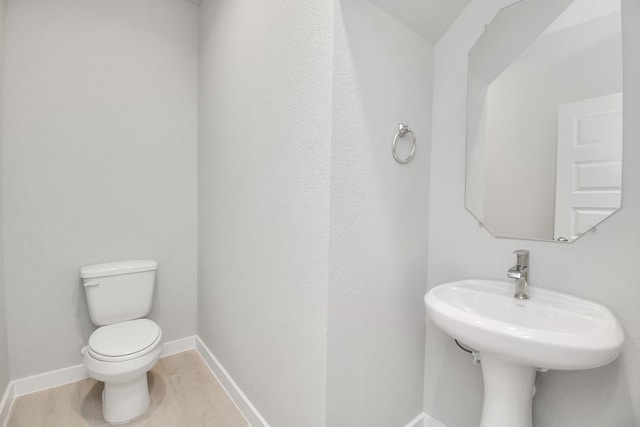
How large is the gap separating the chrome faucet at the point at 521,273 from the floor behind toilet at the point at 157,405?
1425 mm

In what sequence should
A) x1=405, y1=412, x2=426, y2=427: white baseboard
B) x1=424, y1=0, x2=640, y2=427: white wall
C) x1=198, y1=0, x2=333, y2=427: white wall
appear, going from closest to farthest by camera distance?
x1=424, y1=0, x2=640, y2=427: white wall, x1=198, y1=0, x2=333, y2=427: white wall, x1=405, y1=412, x2=426, y2=427: white baseboard

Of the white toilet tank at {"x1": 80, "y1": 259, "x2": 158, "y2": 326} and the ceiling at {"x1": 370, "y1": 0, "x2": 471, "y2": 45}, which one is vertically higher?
the ceiling at {"x1": 370, "y1": 0, "x2": 471, "y2": 45}

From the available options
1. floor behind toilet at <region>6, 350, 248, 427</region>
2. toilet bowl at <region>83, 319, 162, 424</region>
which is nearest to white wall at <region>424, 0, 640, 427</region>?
floor behind toilet at <region>6, 350, 248, 427</region>

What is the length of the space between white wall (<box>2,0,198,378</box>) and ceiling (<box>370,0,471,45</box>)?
1.56 metres

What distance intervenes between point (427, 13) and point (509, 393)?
148 centimetres

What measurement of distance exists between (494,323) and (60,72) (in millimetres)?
2460

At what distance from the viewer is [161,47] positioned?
6.54 feet

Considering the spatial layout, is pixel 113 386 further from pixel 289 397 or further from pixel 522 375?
pixel 522 375

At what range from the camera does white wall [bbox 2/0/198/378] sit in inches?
64.8

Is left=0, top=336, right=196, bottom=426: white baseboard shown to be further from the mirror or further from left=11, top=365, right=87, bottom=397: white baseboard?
the mirror

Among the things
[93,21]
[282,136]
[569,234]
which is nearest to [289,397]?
[282,136]

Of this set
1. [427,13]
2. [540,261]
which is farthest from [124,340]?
[427,13]

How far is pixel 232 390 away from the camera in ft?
5.45

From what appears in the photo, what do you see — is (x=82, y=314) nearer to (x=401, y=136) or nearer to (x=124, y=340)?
(x=124, y=340)
